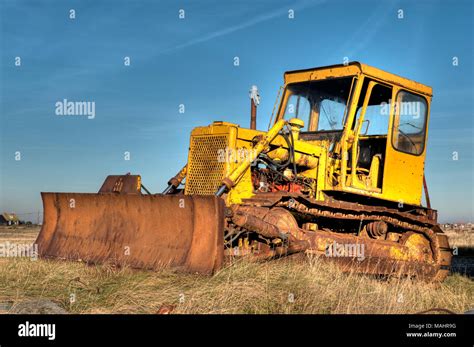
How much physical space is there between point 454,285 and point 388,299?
415 cm

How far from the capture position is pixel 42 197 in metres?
11.2

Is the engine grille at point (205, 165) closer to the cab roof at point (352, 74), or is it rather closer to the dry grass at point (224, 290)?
the dry grass at point (224, 290)

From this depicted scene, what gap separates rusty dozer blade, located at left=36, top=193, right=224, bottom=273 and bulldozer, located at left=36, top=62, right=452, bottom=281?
0.06 feet

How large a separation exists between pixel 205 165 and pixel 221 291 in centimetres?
305

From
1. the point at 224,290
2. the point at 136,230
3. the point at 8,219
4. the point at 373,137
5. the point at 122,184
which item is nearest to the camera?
the point at 224,290

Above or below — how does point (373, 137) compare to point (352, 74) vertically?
below

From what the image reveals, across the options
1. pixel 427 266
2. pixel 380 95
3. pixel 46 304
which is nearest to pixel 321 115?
pixel 380 95

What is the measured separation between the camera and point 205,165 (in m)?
9.86

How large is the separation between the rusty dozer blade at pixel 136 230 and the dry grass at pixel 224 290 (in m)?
0.30

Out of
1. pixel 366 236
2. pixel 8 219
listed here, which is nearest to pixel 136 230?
pixel 366 236

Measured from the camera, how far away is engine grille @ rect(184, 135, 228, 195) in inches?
379

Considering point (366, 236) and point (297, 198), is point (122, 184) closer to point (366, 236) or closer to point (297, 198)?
point (297, 198)

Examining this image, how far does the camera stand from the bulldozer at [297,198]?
8852 mm
